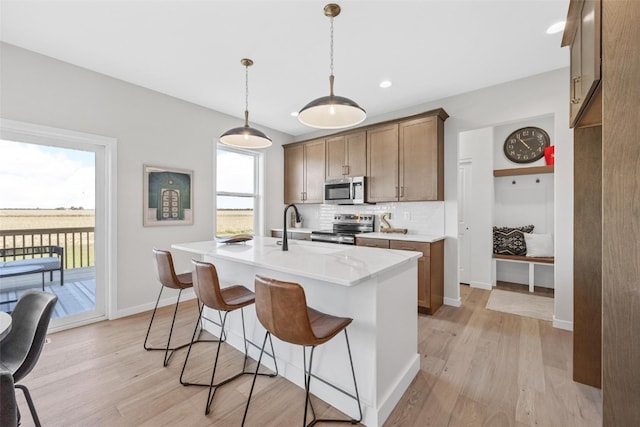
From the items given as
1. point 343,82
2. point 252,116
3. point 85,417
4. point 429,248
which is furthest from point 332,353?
point 252,116

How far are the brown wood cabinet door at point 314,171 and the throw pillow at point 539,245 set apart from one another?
10.8 ft

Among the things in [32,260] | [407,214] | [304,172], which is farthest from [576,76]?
[32,260]

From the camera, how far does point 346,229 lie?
4.55 metres

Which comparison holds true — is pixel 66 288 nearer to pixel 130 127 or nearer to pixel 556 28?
pixel 130 127

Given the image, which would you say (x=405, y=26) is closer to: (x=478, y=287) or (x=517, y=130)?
(x=517, y=130)

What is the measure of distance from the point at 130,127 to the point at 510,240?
18.4 feet

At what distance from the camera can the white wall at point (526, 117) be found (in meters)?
2.91

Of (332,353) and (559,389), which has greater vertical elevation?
(332,353)

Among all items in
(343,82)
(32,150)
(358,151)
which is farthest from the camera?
(358,151)

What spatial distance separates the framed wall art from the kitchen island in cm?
182

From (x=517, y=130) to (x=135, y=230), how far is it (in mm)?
5781

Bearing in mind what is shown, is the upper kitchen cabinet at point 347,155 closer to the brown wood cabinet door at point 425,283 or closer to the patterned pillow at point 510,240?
the brown wood cabinet door at point 425,283

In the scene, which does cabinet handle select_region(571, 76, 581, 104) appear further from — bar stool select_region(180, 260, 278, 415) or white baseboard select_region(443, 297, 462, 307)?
white baseboard select_region(443, 297, 462, 307)

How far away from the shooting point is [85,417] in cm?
170
